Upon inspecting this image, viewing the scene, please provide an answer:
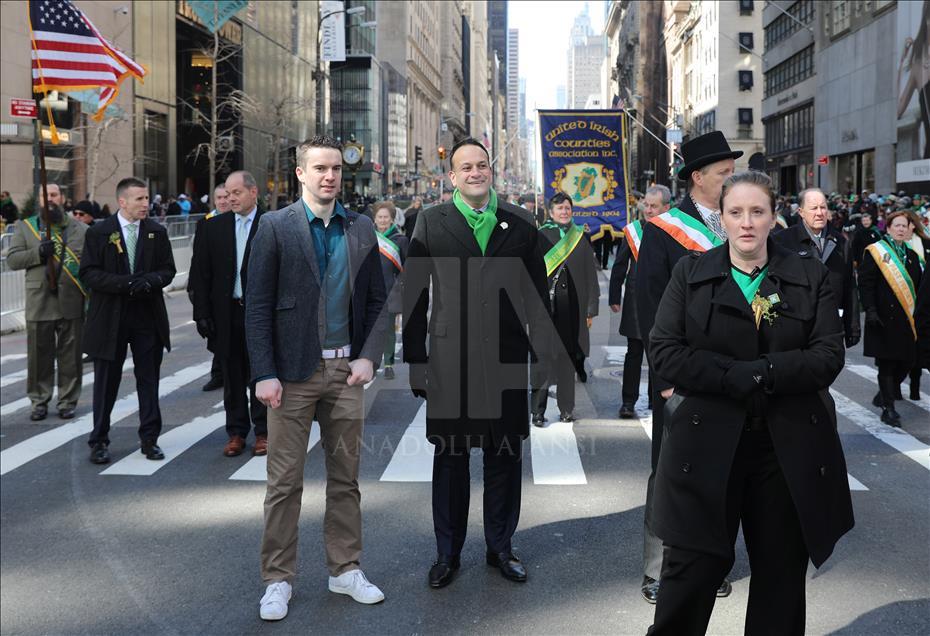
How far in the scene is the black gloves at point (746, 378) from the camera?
3.54 meters

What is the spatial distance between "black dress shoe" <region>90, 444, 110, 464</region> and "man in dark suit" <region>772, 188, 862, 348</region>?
5.73 metres

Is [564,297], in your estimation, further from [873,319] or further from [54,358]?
[54,358]

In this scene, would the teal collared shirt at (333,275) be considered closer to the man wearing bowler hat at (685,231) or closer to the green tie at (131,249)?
the man wearing bowler hat at (685,231)

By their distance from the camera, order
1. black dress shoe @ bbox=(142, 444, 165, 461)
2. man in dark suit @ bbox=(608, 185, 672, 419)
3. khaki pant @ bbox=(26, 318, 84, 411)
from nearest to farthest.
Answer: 1. black dress shoe @ bbox=(142, 444, 165, 461)
2. man in dark suit @ bbox=(608, 185, 672, 419)
3. khaki pant @ bbox=(26, 318, 84, 411)

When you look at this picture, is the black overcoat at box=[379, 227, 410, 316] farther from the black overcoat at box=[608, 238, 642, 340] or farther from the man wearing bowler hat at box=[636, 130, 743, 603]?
the man wearing bowler hat at box=[636, 130, 743, 603]

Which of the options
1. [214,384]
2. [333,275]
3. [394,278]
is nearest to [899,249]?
[394,278]

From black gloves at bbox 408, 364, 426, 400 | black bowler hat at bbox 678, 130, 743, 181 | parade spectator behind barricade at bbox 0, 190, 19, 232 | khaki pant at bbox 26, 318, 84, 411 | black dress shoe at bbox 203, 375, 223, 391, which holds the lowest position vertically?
black dress shoe at bbox 203, 375, 223, 391

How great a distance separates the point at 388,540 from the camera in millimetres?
6113

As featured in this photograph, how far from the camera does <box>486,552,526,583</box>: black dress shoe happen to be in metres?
5.36

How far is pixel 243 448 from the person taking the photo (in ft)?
27.7

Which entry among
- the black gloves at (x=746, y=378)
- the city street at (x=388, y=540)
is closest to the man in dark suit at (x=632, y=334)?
the city street at (x=388, y=540)

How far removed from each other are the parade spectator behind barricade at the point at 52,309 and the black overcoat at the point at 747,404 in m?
7.72


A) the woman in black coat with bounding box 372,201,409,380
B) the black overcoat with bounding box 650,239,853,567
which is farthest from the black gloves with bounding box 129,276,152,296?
the black overcoat with bounding box 650,239,853,567

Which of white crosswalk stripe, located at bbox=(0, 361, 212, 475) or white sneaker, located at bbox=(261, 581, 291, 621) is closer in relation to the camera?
white sneaker, located at bbox=(261, 581, 291, 621)
